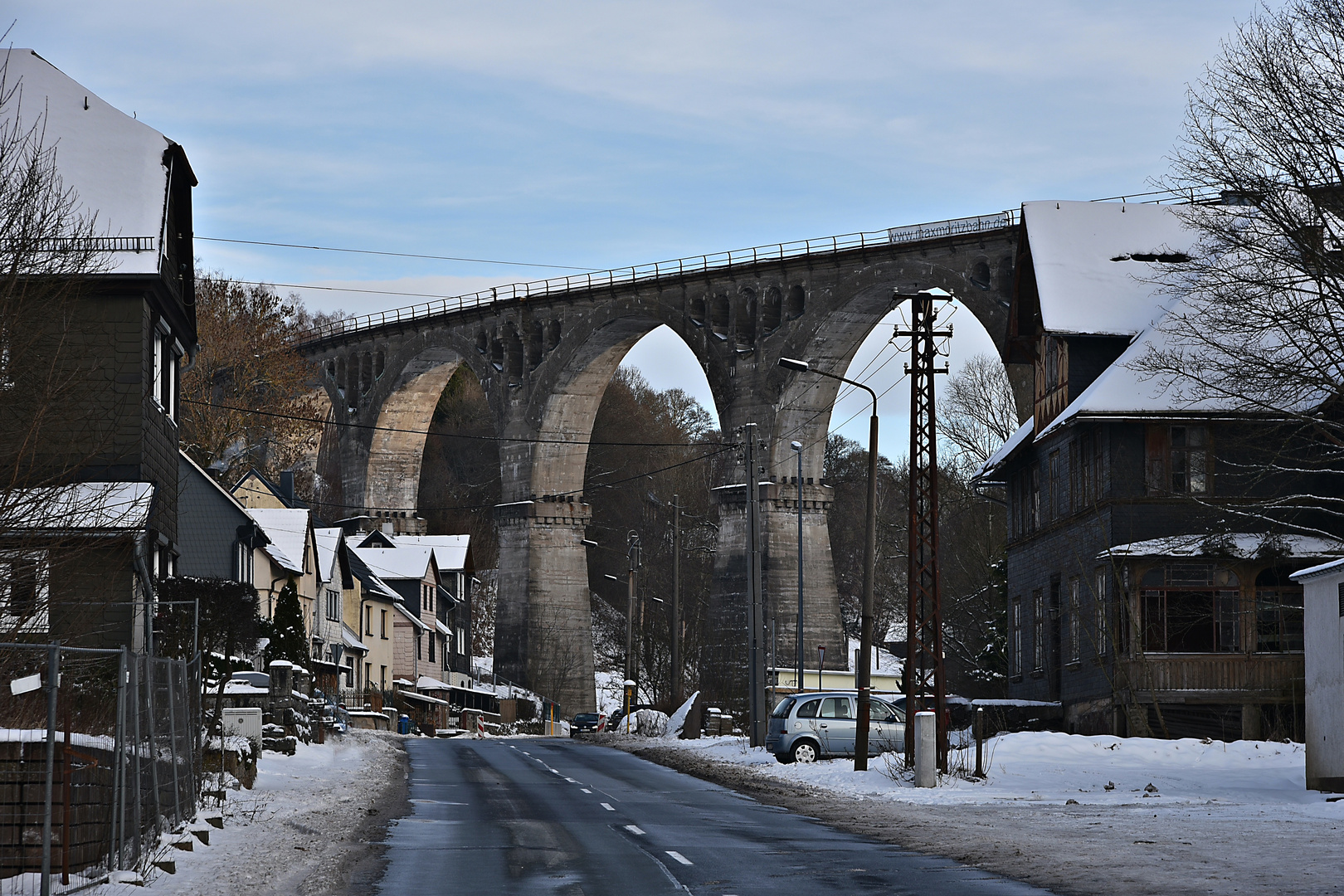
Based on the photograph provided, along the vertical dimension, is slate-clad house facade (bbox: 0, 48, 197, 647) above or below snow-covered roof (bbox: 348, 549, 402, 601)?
above

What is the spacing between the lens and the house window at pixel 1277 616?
35688 mm

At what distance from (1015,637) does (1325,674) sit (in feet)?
70.2

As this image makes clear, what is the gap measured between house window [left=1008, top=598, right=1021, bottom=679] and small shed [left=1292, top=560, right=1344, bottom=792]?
20094mm

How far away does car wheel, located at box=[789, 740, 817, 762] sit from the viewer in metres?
35.7

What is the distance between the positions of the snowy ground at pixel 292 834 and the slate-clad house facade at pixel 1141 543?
1596 cm

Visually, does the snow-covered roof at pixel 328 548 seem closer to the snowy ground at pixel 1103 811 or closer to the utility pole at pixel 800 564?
the utility pole at pixel 800 564

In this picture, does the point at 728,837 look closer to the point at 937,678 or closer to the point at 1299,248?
the point at 937,678

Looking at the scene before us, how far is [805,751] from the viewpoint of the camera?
35.7 meters

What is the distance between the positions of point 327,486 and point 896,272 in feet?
171

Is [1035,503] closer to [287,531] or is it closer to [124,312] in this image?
[124,312]

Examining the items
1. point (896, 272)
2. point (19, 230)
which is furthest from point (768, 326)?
point (19, 230)

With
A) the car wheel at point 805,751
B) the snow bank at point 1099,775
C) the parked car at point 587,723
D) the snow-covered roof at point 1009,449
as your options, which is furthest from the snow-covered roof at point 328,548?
A: the snow bank at point 1099,775

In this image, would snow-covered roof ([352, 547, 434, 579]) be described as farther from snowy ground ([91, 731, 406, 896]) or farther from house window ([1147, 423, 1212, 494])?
house window ([1147, 423, 1212, 494])

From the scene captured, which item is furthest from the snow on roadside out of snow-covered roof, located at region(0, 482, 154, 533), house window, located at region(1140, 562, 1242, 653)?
snow-covered roof, located at region(0, 482, 154, 533)
